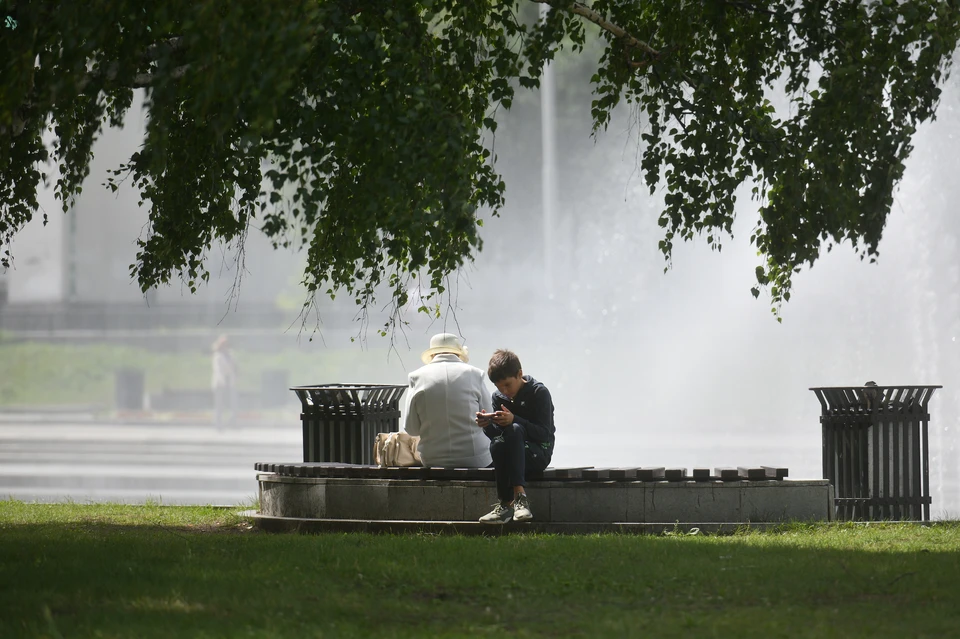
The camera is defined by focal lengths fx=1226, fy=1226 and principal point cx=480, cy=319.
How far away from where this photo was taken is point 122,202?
39406mm

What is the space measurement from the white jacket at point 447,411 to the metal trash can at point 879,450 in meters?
2.39

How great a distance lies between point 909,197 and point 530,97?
1288cm

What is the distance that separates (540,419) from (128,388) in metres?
34.0

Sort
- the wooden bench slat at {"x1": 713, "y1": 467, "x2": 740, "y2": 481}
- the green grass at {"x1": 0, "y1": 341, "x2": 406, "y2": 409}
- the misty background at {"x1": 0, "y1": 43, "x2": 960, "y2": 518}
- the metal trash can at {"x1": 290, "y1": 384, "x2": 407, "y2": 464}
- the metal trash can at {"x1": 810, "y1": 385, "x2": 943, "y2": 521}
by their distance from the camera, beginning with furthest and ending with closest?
the green grass at {"x1": 0, "y1": 341, "x2": 406, "y2": 409}, the misty background at {"x1": 0, "y1": 43, "x2": 960, "y2": 518}, the metal trash can at {"x1": 290, "y1": 384, "x2": 407, "y2": 464}, the metal trash can at {"x1": 810, "y1": 385, "x2": 943, "y2": 521}, the wooden bench slat at {"x1": 713, "y1": 467, "x2": 740, "y2": 481}

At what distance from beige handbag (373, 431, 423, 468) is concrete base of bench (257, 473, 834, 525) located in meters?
0.32

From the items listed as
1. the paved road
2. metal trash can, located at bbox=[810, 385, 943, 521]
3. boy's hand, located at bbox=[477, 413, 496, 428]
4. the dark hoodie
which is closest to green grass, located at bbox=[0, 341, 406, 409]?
the paved road

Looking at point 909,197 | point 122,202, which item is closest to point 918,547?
point 909,197

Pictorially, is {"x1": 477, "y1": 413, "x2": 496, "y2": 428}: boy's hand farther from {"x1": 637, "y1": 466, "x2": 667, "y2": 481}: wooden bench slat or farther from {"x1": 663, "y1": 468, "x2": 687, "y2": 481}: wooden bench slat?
{"x1": 663, "y1": 468, "x2": 687, "y2": 481}: wooden bench slat

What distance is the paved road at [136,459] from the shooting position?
15.9m

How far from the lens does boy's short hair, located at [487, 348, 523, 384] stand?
23.9 ft

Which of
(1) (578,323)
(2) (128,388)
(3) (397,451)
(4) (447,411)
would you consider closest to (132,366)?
(2) (128,388)

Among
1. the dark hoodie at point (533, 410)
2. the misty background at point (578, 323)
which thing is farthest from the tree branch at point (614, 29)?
the misty background at point (578, 323)

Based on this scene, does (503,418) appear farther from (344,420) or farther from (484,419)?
(344,420)

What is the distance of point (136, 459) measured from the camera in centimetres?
2217
